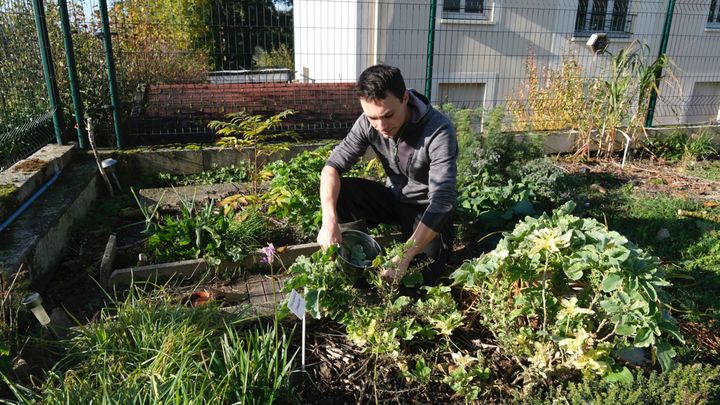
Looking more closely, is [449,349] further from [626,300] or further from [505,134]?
[505,134]

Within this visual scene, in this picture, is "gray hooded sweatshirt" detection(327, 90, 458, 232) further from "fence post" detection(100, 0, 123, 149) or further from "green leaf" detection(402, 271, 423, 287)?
"fence post" detection(100, 0, 123, 149)

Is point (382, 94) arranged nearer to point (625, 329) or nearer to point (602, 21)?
point (625, 329)

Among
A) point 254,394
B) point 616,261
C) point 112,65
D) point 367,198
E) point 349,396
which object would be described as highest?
point 112,65

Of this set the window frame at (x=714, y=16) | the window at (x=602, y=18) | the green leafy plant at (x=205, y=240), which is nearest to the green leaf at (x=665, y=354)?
the green leafy plant at (x=205, y=240)

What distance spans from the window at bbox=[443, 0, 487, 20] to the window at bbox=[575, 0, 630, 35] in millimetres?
2239

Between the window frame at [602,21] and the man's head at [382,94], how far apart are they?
945cm

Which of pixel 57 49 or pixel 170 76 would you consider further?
pixel 170 76

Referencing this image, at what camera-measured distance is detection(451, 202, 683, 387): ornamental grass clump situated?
198cm

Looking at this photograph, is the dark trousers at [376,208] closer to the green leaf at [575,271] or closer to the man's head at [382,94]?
the man's head at [382,94]

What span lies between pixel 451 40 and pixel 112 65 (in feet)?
21.9

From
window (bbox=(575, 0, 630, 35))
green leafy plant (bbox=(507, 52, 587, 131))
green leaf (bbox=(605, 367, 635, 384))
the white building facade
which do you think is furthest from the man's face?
window (bbox=(575, 0, 630, 35))

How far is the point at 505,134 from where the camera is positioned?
4676 millimetres

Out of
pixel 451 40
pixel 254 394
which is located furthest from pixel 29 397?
pixel 451 40

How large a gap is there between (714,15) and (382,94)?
40.4ft
